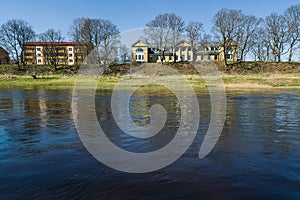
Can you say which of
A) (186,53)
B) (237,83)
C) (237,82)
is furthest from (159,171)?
(186,53)

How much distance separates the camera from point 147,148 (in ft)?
23.8

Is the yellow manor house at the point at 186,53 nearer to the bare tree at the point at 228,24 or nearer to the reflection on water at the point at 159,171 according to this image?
the bare tree at the point at 228,24

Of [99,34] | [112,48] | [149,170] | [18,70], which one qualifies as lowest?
[149,170]

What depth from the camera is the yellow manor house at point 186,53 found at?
77938 millimetres

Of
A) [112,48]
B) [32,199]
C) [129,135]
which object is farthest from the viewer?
[112,48]

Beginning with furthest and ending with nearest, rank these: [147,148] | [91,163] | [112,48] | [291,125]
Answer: [112,48], [291,125], [147,148], [91,163]

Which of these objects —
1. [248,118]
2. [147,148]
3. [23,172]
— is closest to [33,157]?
[23,172]

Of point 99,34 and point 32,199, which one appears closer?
point 32,199

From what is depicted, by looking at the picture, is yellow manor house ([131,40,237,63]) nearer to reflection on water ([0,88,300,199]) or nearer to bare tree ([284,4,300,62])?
bare tree ([284,4,300,62])

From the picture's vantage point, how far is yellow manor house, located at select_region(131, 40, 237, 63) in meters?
77.9

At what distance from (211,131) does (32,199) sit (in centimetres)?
697

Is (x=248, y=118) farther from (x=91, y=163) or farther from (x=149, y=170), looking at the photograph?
(x=91, y=163)

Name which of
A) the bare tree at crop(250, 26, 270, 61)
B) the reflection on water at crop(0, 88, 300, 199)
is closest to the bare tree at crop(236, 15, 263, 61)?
the bare tree at crop(250, 26, 270, 61)

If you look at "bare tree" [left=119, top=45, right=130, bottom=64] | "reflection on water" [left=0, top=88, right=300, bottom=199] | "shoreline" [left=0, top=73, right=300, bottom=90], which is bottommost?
"reflection on water" [left=0, top=88, right=300, bottom=199]
